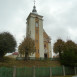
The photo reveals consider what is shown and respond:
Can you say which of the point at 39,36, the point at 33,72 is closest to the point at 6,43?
the point at 33,72

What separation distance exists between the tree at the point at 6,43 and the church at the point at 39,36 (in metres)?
10.5

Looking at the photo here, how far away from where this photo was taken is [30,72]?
53.0ft

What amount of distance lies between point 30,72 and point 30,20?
1108 inches

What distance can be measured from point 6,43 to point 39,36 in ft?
50.3

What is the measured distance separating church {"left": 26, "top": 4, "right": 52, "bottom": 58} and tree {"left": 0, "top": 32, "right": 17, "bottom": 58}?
10501 mm

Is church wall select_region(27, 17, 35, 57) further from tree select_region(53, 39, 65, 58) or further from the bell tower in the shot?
tree select_region(53, 39, 65, 58)

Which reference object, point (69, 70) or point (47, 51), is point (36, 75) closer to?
point (69, 70)

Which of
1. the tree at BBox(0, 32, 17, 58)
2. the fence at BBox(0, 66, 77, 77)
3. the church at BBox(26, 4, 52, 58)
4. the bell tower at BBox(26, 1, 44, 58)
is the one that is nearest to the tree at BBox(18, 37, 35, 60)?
the tree at BBox(0, 32, 17, 58)

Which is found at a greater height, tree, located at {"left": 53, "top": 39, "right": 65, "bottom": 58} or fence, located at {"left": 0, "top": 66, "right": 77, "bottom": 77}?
tree, located at {"left": 53, "top": 39, "right": 65, "bottom": 58}

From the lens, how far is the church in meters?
39.3

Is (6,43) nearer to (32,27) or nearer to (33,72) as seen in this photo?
(33,72)

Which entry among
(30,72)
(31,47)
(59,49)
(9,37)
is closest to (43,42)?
(59,49)

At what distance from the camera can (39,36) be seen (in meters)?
40.5

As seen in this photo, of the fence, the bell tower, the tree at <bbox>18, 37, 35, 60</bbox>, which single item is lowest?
the fence
